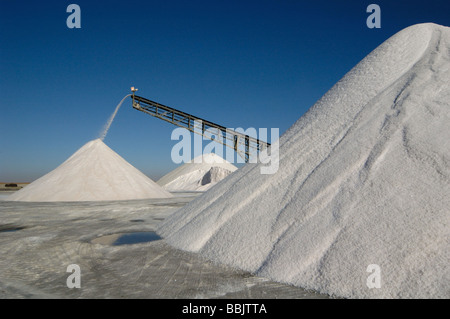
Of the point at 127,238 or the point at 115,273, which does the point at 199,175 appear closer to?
the point at 127,238

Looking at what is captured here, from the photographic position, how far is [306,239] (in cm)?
264

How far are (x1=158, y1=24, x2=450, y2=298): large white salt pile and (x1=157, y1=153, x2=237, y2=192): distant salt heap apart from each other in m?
16.7

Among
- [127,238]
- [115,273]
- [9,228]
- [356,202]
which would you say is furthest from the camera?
[9,228]

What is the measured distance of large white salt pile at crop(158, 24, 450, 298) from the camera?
217cm

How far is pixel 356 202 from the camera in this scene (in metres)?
2.79

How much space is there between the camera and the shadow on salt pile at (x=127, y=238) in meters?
4.00

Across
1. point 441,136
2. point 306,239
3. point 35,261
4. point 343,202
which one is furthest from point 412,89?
point 35,261

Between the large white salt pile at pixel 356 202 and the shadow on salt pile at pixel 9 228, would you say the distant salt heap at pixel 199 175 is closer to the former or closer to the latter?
the shadow on salt pile at pixel 9 228

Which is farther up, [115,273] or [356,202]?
[356,202]

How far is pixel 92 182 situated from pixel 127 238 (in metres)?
7.78

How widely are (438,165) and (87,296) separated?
308 cm

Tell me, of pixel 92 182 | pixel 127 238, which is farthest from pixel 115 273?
pixel 92 182

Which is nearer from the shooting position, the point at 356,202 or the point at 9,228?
the point at 356,202
